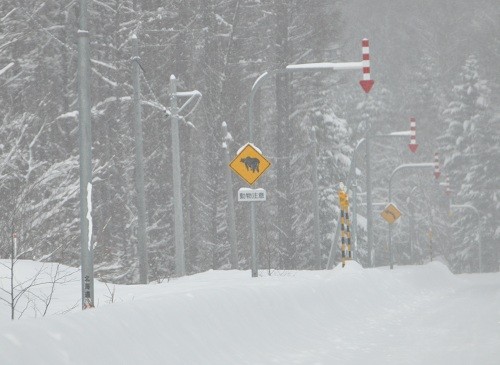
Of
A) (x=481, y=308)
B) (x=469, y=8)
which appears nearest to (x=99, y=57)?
(x=481, y=308)

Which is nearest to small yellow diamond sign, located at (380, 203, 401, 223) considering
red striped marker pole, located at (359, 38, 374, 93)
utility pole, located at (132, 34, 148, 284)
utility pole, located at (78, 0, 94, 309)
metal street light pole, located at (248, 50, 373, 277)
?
utility pole, located at (132, 34, 148, 284)

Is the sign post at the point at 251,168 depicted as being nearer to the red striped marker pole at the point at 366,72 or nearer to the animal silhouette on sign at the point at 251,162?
the animal silhouette on sign at the point at 251,162

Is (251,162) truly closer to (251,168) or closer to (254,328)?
(251,168)

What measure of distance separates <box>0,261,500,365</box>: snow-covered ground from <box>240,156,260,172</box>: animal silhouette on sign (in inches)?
105

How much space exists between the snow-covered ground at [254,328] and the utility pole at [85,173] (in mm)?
556

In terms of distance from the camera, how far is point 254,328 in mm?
11266

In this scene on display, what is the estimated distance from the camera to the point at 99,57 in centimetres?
3928

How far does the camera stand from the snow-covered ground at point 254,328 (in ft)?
23.8

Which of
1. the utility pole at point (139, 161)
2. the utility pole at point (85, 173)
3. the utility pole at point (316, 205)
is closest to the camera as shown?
the utility pole at point (85, 173)

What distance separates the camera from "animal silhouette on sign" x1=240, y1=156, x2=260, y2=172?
2012cm

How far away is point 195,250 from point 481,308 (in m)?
27.4

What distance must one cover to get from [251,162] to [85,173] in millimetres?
7206

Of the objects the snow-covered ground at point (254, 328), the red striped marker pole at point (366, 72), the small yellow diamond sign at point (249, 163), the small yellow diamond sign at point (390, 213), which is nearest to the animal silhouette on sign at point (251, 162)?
the small yellow diamond sign at point (249, 163)

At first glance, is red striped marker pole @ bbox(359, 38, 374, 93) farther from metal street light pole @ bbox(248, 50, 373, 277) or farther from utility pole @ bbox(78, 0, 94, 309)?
utility pole @ bbox(78, 0, 94, 309)
